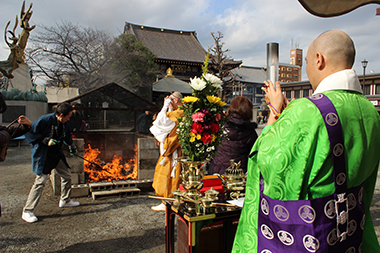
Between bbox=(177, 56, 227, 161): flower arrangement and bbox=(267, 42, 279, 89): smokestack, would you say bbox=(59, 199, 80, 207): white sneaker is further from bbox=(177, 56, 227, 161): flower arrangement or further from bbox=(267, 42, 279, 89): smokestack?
bbox=(267, 42, 279, 89): smokestack

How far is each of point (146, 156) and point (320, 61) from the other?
4.97 m

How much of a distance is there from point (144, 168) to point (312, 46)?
5056 mm

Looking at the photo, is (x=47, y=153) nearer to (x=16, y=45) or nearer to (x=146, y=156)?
(x=146, y=156)

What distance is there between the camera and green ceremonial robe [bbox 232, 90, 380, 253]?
52.3 inches

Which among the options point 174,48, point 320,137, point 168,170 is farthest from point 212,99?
point 174,48

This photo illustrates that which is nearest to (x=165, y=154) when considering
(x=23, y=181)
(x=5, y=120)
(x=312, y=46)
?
(x=312, y=46)

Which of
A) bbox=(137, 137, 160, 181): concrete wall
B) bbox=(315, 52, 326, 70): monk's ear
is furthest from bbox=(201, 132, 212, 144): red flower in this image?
bbox=(137, 137, 160, 181): concrete wall

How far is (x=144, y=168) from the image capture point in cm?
606

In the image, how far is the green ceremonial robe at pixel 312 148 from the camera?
133 centimetres

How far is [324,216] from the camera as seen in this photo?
1324 mm

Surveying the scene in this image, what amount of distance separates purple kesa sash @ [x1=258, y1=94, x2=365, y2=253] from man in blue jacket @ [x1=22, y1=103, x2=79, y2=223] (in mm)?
4068

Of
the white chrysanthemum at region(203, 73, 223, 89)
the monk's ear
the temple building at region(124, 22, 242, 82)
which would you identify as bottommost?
the monk's ear

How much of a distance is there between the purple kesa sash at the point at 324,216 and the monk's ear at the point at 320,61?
20 centimetres

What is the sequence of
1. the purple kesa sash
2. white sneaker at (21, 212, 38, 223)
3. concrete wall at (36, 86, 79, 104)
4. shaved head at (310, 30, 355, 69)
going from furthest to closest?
concrete wall at (36, 86, 79, 104) < white sneaker at (21, 212, 38, 223) < shaved head at (310, 30, 355, 69) < the purple kesa sash
